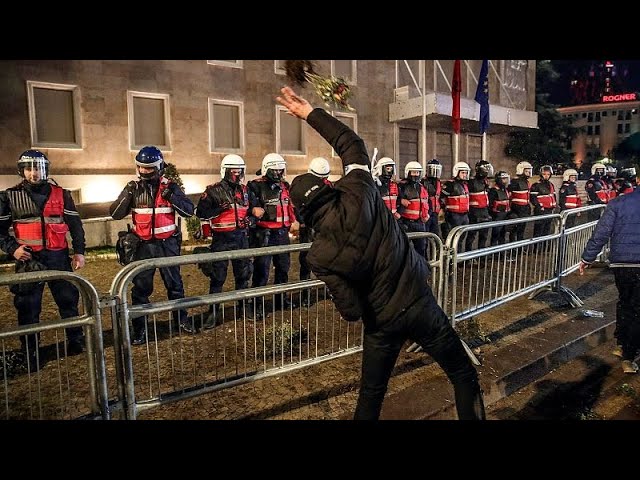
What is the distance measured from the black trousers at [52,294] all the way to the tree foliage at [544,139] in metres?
25.1

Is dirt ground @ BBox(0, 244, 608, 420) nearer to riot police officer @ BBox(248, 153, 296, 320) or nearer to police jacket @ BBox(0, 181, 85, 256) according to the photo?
police jacket @ BBox(0, 181, 85, 256)

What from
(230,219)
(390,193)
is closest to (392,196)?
(390,193)

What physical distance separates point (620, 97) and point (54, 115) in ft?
303

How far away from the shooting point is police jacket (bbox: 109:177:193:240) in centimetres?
491

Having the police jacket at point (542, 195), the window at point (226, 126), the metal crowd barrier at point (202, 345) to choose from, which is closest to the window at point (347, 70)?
the window at point (226, 126)

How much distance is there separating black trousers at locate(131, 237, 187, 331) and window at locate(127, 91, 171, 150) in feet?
32.4

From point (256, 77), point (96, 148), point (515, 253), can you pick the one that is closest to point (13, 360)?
point (515, 253)

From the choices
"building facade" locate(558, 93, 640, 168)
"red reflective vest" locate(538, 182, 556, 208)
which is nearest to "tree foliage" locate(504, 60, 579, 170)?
"red reflective vest" locate(538, 182, 556, 208)

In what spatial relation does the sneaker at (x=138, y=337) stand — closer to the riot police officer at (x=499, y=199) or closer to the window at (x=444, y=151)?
the riot police officer at (x=499, y=199)

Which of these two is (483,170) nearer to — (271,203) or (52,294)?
(271,203)

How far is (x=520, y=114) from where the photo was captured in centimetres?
2139

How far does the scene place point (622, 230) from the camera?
14.1 feet

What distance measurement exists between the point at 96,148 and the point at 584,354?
43.2 feet

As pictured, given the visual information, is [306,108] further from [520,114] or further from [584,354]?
[520,114]
